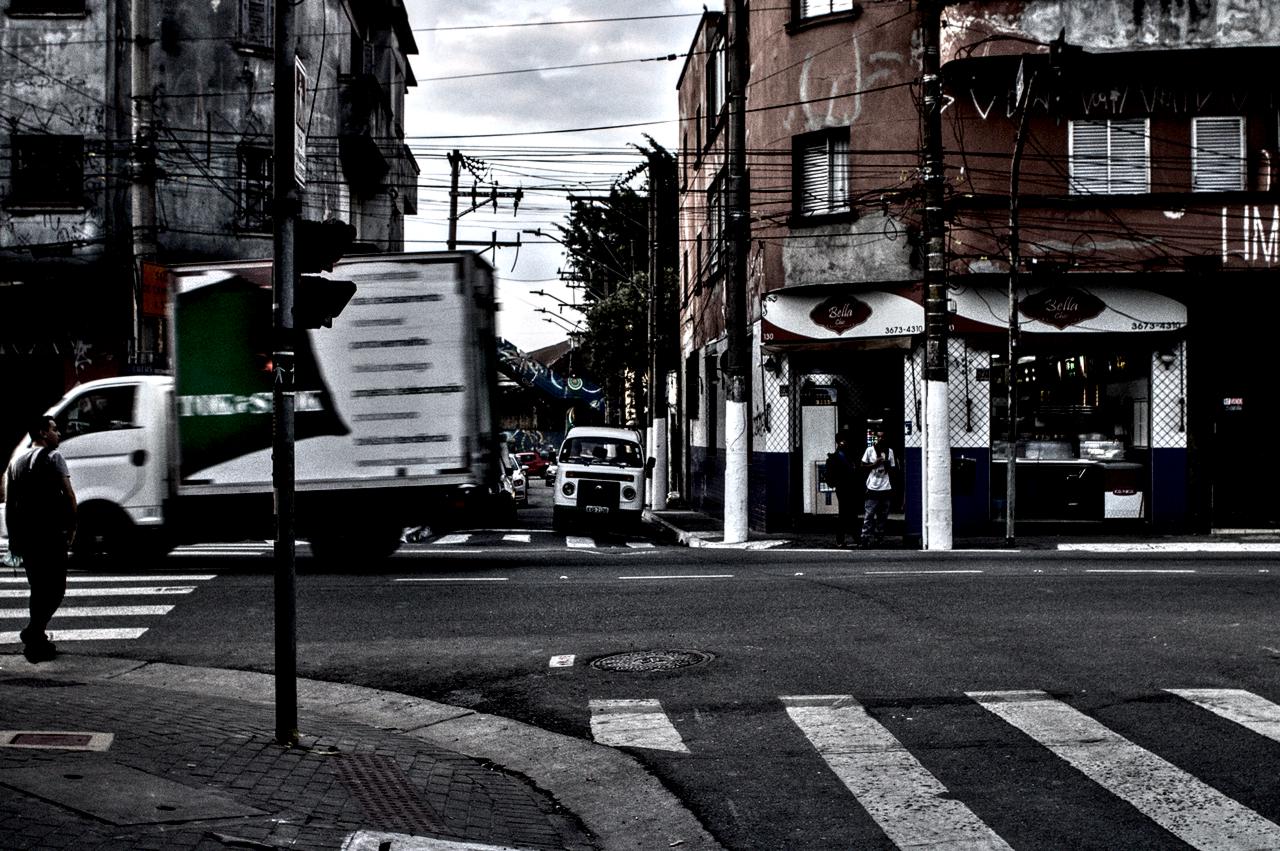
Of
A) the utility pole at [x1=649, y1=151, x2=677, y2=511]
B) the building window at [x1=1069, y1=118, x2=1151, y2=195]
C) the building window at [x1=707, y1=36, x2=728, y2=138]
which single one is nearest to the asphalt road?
the building window at [x1=1069, y1=118, x2=1151, y2=195]

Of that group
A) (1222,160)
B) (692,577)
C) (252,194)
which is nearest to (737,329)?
(1222,160)

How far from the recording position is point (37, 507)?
35.7ft

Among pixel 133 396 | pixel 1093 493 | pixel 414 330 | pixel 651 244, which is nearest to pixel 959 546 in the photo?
pixel 1093 493

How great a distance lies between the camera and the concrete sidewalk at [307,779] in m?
5.93

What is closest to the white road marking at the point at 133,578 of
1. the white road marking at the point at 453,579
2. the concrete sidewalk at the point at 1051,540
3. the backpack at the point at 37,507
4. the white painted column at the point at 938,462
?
the white road marking at the point at 453,579

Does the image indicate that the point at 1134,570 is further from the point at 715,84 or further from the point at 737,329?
the point at 715,84

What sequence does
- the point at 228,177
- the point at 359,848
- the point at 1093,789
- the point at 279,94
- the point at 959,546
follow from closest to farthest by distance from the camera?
the point at 359,848 → the point at 1093,789 → the point at 279,94 → the point at 959,546 → the point at 228,177

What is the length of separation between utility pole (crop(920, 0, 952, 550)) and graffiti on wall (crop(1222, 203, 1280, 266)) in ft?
17.8

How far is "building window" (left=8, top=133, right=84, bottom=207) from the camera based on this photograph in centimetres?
2666

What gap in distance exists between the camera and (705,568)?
16.9 meters

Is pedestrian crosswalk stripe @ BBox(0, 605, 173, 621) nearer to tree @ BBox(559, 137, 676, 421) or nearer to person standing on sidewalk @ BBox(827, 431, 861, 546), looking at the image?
person standing on sidewalk @ BBox(827, 431, 861, 546)

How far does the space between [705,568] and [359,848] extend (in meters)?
11.3

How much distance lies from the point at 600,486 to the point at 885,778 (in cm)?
1948

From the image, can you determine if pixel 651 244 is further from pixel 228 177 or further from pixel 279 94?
pixel 279 94
